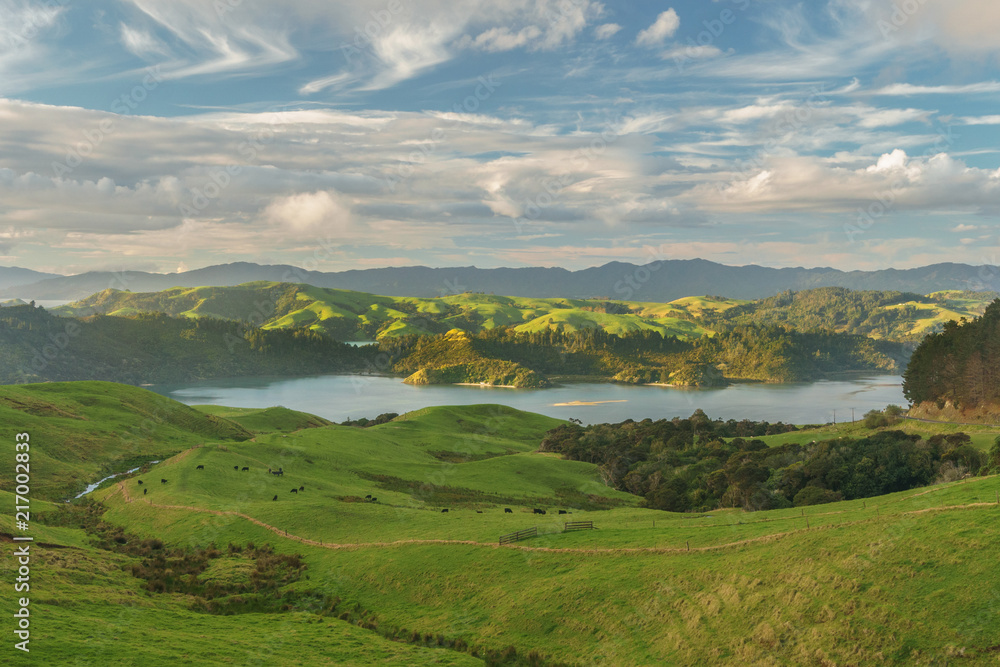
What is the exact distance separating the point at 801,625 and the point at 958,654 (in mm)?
5405

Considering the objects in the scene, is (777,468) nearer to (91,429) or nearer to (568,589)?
(568,589)

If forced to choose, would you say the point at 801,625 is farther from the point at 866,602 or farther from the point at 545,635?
the point at 545,635

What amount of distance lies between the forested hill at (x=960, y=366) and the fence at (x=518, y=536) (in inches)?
3455

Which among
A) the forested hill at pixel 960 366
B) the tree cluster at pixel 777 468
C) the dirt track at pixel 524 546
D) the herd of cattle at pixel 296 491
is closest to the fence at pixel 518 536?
the dirt track at pixel 524 546

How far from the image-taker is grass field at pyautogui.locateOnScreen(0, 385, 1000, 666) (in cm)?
2570

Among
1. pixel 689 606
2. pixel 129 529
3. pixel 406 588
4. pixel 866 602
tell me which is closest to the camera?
pixel 866 602

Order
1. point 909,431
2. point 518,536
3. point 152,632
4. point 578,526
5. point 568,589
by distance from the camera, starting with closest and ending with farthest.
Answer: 1. point 152,632
2. point 568,589
3. point 518,536
4. point 578,526
5. point 909,431

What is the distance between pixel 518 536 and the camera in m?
41.0

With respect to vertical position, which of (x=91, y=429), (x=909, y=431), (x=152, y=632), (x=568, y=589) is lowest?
(x=152, y=632)

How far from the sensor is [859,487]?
61.4 m

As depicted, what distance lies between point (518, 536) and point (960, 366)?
315 feet

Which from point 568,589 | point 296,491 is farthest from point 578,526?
point 296,491

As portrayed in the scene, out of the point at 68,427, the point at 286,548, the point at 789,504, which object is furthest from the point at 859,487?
the point at 68,427

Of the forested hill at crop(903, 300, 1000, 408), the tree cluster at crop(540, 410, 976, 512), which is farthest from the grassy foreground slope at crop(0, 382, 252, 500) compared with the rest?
the forested hill at crop(903, 300, 1000, 408)
